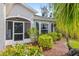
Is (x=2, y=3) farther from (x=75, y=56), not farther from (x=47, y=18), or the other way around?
(x=75, y=56)

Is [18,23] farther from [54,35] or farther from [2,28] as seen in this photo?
[54,35]

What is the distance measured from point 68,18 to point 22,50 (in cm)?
85

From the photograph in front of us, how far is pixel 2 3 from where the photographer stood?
257 centimetres

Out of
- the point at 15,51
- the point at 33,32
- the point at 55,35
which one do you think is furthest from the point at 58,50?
the point at 15,51

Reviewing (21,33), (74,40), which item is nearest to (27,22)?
(21,33)

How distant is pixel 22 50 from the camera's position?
260cm

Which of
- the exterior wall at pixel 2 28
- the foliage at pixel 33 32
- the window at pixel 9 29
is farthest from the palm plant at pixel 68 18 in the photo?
the exterior wall at pixel 2 28

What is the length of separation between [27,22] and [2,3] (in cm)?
48

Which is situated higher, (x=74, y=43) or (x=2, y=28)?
(x=2, y=28)

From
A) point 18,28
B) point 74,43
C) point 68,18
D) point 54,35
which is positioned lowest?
point 74,43

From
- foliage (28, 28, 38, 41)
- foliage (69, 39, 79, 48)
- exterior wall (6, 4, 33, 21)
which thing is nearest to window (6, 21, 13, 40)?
exterior wall (6, 4, 33, 21)

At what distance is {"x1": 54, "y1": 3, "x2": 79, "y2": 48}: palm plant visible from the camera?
2.42 meters

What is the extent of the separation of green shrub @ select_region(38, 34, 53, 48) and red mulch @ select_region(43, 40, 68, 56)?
78 mm

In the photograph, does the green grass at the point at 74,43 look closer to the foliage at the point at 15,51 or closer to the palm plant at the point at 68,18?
the palm plant at the point at 68,18
